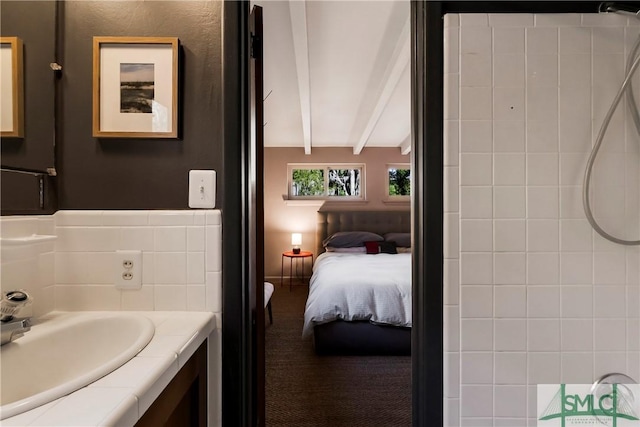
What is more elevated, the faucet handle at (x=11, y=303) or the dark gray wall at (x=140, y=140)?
the dark gray wall at (x=140, y=140)

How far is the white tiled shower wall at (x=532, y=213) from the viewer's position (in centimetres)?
99

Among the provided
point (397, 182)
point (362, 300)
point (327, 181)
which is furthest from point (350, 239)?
point (362, 300)

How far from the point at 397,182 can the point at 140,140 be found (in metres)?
4.48

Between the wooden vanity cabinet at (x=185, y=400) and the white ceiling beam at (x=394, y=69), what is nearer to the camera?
the wooden vanity cabinet at (x=185, y=400)

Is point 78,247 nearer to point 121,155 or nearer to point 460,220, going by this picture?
point 121,155

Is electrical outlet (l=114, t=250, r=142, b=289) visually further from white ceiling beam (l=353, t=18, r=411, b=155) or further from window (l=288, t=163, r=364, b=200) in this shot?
window (l=288, t=163, r=364, b=200)

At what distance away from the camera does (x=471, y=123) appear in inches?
39.2

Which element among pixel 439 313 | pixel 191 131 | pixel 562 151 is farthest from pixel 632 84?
pixel 191 131

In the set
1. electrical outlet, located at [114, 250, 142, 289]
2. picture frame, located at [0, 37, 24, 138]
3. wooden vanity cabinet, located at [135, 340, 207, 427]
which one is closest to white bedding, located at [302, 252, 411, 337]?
wooden vanity cabinet, located at [135, 340, 207, 427]

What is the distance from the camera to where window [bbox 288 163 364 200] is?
5.03 meters

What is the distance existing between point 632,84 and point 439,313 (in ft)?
3.21

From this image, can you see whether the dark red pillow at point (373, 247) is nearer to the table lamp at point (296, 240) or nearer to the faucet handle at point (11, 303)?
the table lamp at point (296, 240)

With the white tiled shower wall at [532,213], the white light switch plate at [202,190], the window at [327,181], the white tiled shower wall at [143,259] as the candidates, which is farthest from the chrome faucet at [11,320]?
the window at [327,181]

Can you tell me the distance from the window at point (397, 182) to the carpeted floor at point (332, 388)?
120 inches
